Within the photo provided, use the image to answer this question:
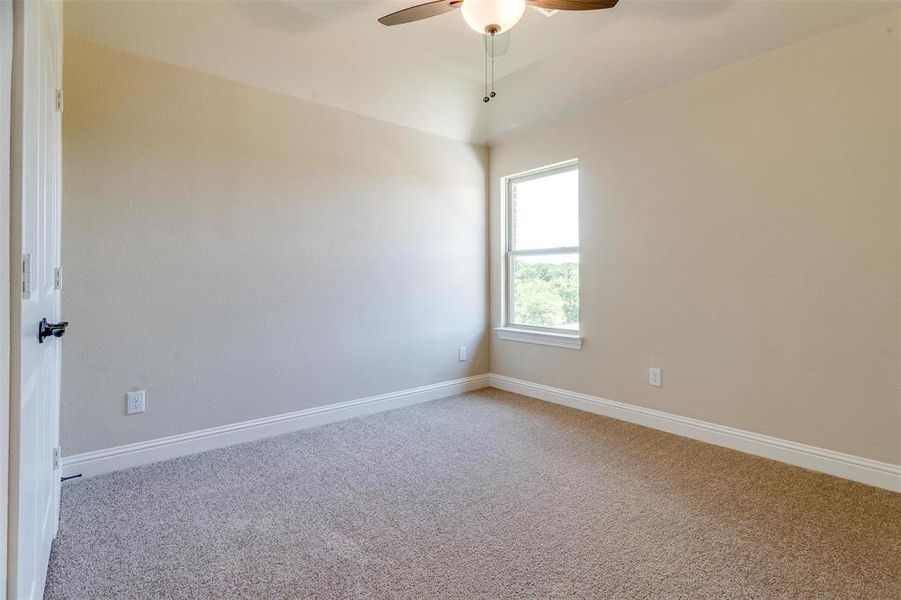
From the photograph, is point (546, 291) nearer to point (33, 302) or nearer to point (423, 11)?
point (423, 11)

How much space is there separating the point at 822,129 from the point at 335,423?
346cm

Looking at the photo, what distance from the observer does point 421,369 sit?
3.76m

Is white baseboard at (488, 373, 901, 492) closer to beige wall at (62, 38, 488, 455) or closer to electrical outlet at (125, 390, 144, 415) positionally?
beige wall at (62, 38, 488, 455)

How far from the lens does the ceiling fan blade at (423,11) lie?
198cm

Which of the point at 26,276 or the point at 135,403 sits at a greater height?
the point at 26,276

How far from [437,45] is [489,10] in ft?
4.13

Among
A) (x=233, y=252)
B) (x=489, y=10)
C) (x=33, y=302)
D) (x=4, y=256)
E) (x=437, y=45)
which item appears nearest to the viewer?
(x=4, y=256)

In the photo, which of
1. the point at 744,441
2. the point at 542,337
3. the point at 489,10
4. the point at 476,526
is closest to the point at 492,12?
the point at 489,10

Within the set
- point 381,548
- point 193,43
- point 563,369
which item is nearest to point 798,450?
point 563,369

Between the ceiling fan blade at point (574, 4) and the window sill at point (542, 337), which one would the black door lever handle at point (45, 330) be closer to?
the ceiling fan blade at point (574, 4)

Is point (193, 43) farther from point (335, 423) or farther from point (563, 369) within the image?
point (563, 369)

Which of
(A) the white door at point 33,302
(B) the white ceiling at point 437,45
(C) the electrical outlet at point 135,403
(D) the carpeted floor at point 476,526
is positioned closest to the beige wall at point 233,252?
(C) the electrical outlet at point 135,403

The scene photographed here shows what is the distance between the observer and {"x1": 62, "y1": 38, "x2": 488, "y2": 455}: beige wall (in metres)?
2.35

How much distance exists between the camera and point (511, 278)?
4199 mm
